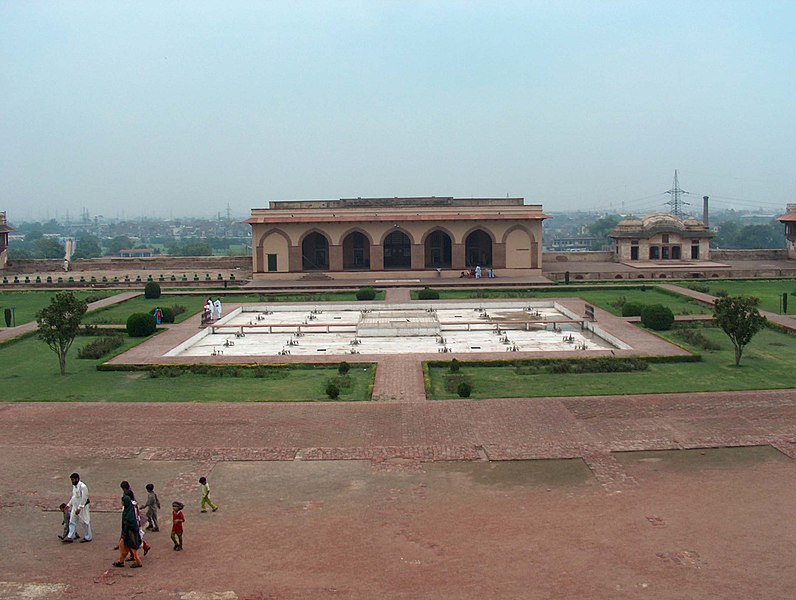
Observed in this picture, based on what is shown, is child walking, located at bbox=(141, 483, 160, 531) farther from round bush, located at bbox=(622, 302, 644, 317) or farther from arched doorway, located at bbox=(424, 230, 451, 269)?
arched doorway, located at bbox=(424, 230, 451, 269)

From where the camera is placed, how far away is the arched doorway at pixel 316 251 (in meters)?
43.4

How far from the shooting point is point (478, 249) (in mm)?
44250

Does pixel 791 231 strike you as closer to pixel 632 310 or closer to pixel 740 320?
pixel 632 310

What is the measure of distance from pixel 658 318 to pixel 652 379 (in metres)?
6.75

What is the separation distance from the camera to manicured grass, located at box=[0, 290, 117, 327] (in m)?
28.9

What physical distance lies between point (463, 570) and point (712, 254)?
41.4 m

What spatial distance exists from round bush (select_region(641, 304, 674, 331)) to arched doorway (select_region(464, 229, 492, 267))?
19.6m

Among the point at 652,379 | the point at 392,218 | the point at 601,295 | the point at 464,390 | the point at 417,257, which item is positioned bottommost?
the point at 652,379

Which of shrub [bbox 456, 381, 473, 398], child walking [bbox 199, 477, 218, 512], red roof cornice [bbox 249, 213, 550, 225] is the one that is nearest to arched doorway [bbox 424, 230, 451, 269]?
red roof cornice [bbox 249, 213, 550, 225]

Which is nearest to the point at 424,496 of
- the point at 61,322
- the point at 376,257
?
the point at 61,322

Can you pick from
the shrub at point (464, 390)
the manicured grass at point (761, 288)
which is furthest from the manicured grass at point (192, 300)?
the shrub at point (464, 390)

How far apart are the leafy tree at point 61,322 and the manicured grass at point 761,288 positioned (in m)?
21.8

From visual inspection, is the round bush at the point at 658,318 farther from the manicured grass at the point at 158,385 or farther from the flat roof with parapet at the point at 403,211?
the flat roof with parapet at the point at 403,211

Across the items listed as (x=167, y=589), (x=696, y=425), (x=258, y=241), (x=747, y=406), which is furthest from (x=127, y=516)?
(x=258, y=241)
